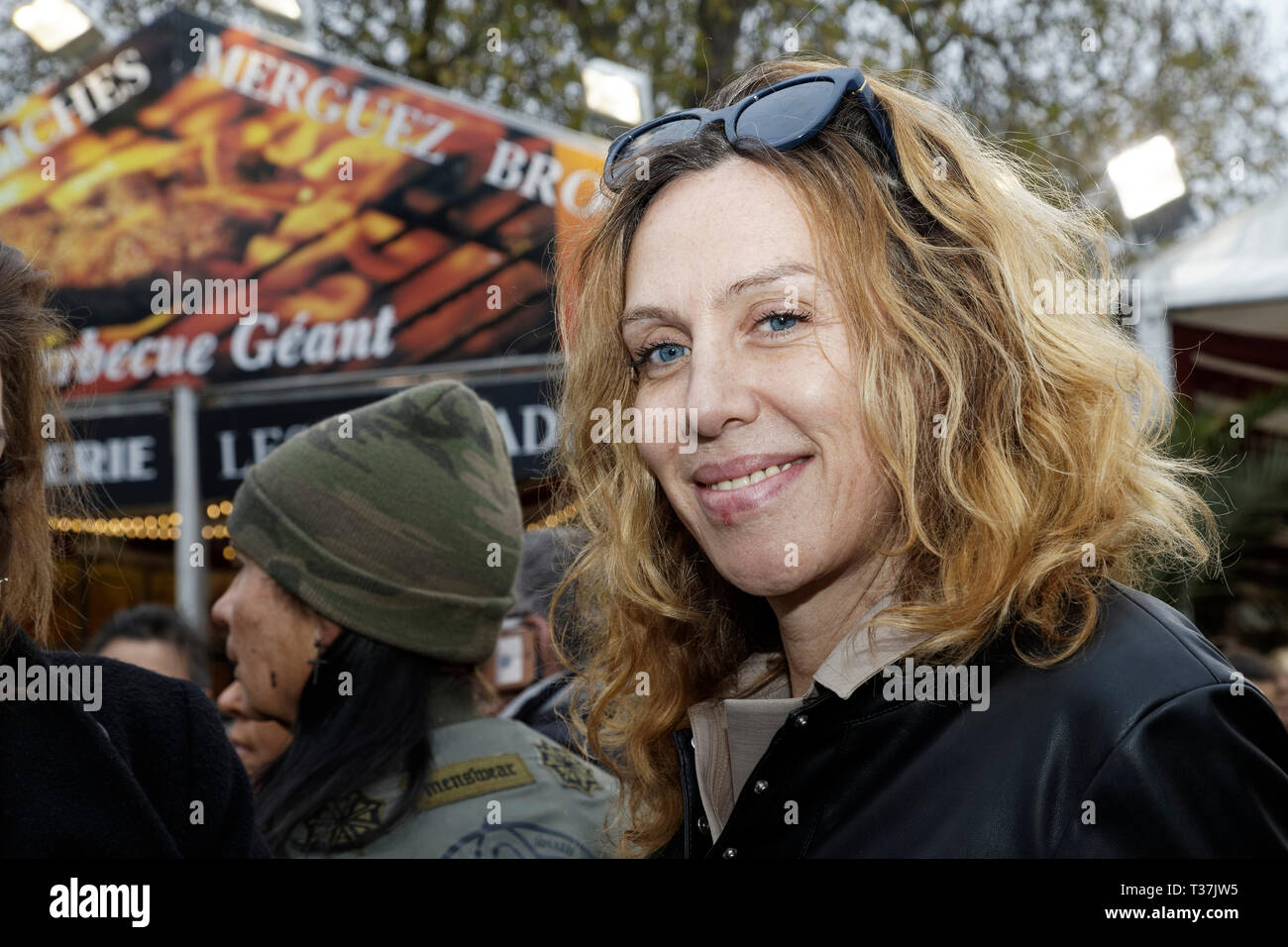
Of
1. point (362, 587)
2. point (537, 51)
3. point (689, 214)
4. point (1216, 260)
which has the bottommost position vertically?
point (362, 587)

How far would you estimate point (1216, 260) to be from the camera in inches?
191

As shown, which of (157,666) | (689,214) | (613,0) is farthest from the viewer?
(613,0)

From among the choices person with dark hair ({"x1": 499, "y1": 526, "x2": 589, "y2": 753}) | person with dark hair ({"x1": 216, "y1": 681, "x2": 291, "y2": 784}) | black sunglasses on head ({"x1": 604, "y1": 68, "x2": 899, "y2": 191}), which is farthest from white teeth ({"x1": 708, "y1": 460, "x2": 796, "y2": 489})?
person with dark hair ({"x1": 216, "y1": 681, "x2": 291, "y2": 784})

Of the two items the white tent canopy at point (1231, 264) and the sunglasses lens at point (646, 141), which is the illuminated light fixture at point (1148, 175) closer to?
the white tent canopy at point (1231, 264)

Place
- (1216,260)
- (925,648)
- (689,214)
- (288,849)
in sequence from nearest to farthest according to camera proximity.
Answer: (925,648) < (689,214) < (288,849) < (1216,260)

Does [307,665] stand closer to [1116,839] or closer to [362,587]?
[362,587]

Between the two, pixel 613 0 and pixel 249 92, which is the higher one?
pixel 613 0

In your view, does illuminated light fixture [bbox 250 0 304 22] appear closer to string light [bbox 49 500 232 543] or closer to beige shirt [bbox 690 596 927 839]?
string light [bbox 49 500 232 543]

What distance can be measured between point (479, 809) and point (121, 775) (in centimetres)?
62

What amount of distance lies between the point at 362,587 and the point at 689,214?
990mm

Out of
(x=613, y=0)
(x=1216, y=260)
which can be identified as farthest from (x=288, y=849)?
(x=613, y=0)

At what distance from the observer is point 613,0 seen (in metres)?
10.5

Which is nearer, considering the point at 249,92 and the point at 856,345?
the point at 856,345

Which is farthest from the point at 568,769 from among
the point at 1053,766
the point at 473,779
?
the point at 1053,766
